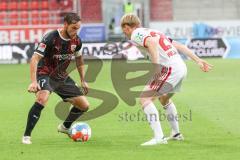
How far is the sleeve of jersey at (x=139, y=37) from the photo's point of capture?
9.51m

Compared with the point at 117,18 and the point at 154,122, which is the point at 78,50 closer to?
the point at 154,122

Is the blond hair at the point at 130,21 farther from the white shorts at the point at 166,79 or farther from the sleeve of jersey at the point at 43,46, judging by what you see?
the sleeve of jersey at the point at 43,46

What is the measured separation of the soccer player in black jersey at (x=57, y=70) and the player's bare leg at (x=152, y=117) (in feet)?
4.06

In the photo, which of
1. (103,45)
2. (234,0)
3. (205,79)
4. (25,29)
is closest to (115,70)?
(205,79)

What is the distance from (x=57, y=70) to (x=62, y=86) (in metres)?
0.26

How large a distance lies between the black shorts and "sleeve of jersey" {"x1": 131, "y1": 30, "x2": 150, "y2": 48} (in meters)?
1.48

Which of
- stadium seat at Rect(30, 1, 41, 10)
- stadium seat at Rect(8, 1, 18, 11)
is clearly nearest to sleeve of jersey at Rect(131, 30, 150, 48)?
stadium seat at Rect(30, 1, 41, 10)

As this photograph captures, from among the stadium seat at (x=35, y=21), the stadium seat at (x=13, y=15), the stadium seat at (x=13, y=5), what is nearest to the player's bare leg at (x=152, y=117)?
the stadium seat at (x=35, y=21)

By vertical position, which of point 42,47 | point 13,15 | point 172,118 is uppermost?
point 42,47

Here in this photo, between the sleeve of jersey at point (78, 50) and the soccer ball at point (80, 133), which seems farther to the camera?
the sleeve of jersey at point (78, 50)

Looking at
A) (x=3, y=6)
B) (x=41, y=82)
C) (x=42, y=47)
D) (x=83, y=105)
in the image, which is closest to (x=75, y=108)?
(x=83, y=105)

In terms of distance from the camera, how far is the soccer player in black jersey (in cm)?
993

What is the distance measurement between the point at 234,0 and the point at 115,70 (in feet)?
45.5

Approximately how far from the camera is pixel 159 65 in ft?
31.9
